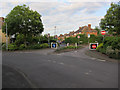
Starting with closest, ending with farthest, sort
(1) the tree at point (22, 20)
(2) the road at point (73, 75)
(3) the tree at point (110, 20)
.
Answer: (2) the road at point (73, 75) < (3) the tree at point (110, 20) < (1) the tree at point (22, 20)

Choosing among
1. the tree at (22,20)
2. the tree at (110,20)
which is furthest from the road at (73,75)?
the tree at (22,20)

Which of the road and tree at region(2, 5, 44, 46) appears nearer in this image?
the road

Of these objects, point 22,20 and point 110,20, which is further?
point 22,20

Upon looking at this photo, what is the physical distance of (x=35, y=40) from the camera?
34.0 m

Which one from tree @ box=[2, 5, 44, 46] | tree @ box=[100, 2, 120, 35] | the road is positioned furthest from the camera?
tree @ box=[2, 5, 44, 46]

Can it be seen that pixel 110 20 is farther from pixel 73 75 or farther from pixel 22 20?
pixel 22 20

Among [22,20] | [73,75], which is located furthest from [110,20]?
[22,20]

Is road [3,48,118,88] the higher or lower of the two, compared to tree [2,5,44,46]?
lower

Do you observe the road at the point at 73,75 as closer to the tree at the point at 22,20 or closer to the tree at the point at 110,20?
the tree at the point at 110,20

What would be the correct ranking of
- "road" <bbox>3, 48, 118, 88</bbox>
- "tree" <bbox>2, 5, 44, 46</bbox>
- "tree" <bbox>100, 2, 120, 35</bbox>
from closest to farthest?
1. "road" <bbox>3, 48, 118, 88</bbox>
2. "tree" <bbox>100, 2, 120, 35</bbox>
3. "tree" <bbox>2, 5, 44, 46</bbox>

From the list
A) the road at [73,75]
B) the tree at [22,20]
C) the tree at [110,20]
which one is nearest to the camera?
the road at [73,75]

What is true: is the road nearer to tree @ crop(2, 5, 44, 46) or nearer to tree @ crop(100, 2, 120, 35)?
tree @ crop(100, 2, 120, 35)

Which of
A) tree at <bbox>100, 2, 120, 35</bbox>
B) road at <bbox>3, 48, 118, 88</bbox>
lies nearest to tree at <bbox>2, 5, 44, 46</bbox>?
tree at <bbox>100, 2, 120, 35</bbox>

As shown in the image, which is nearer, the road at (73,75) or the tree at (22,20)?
the road at (73,75)
